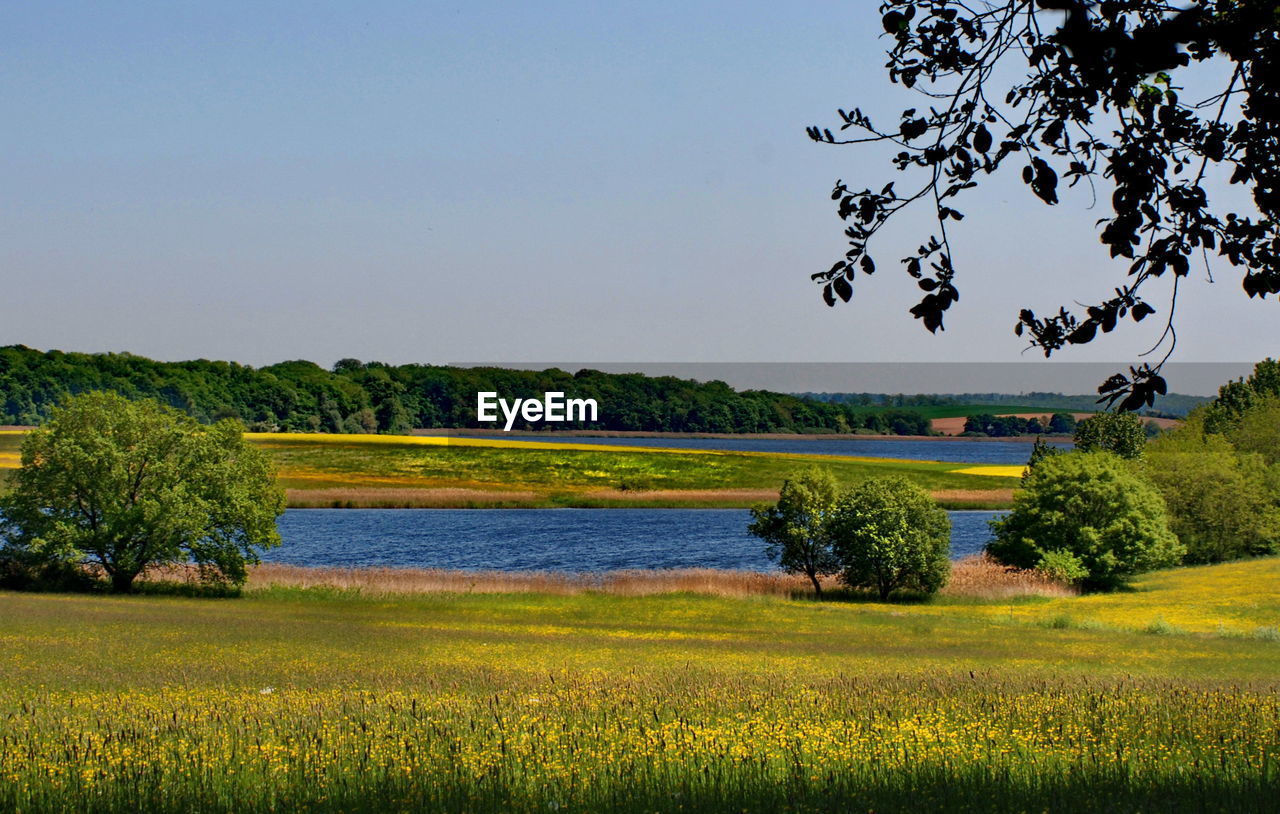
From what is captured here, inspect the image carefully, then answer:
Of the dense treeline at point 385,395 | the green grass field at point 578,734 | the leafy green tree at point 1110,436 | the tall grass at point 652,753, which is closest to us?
the tall grass at point 652,753

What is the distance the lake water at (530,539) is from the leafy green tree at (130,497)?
14.9 m

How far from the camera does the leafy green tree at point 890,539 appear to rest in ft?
171

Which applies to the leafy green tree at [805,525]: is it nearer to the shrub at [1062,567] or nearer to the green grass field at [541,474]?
the shrub at [1062,567]

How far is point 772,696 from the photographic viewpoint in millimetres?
13797

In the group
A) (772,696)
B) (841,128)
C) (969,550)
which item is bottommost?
(969,550)

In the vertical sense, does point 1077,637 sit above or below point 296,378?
below

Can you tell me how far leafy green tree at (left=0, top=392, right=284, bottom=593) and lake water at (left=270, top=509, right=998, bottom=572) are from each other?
48.8 ft

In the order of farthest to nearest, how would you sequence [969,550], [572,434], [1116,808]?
1. [572,434]
2. [969,550]
3. [1116,808]

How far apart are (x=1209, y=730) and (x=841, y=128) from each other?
24.2ft

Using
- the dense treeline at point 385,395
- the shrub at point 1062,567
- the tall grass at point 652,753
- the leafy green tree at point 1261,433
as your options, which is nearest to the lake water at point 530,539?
the shrub at point 1062,567

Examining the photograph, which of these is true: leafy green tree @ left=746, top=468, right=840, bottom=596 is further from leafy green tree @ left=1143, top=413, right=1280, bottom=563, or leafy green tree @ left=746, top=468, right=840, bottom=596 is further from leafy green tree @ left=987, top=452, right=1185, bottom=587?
leafy green tree @ left=1143, top=413, right=1280, bottom=563

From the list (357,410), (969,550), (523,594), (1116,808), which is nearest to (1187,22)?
(1116,808)

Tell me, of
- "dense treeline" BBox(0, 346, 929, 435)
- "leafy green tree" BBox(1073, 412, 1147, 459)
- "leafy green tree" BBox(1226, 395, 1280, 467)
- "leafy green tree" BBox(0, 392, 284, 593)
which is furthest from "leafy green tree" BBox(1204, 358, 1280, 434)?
"leafy green tree" BBox(0, 392, 284, 593)

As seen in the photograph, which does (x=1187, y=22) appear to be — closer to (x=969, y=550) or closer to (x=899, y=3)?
(x=899, y=3)
